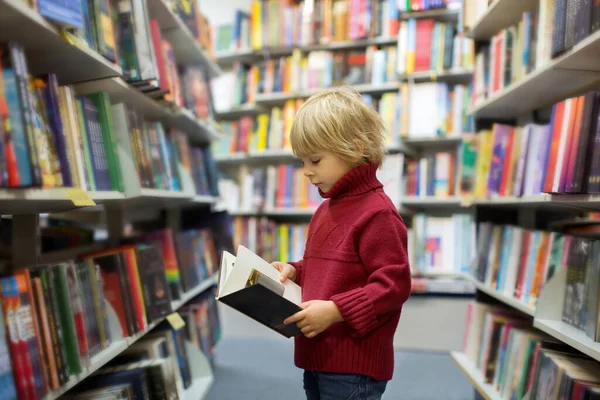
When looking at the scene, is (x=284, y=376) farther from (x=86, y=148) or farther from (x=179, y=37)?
(x=179, y=37)

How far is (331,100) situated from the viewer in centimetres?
101

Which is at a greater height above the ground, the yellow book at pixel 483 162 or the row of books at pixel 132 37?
the row of books at pixel 132 37

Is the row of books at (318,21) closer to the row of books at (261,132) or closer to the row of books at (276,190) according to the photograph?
the row of books at (261,132)

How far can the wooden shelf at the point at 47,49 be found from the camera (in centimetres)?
78

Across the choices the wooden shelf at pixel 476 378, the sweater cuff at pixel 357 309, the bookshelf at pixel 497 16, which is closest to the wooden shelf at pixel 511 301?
the wooden shelf at pixel 476 378

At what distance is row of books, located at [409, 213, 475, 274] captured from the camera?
2633mm

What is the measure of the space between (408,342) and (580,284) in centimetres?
171

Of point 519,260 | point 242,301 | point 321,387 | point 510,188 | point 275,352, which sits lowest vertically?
point 275,352

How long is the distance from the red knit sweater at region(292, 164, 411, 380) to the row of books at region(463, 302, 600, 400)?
0.47 m

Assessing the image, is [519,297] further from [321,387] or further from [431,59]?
[431,59]

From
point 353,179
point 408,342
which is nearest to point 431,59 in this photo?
point 408,342

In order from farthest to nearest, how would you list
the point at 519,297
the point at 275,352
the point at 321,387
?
the point at 275,352, the point at 519,297, the point at 321,387

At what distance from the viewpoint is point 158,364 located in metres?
1.35

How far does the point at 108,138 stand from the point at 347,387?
0.95 m
